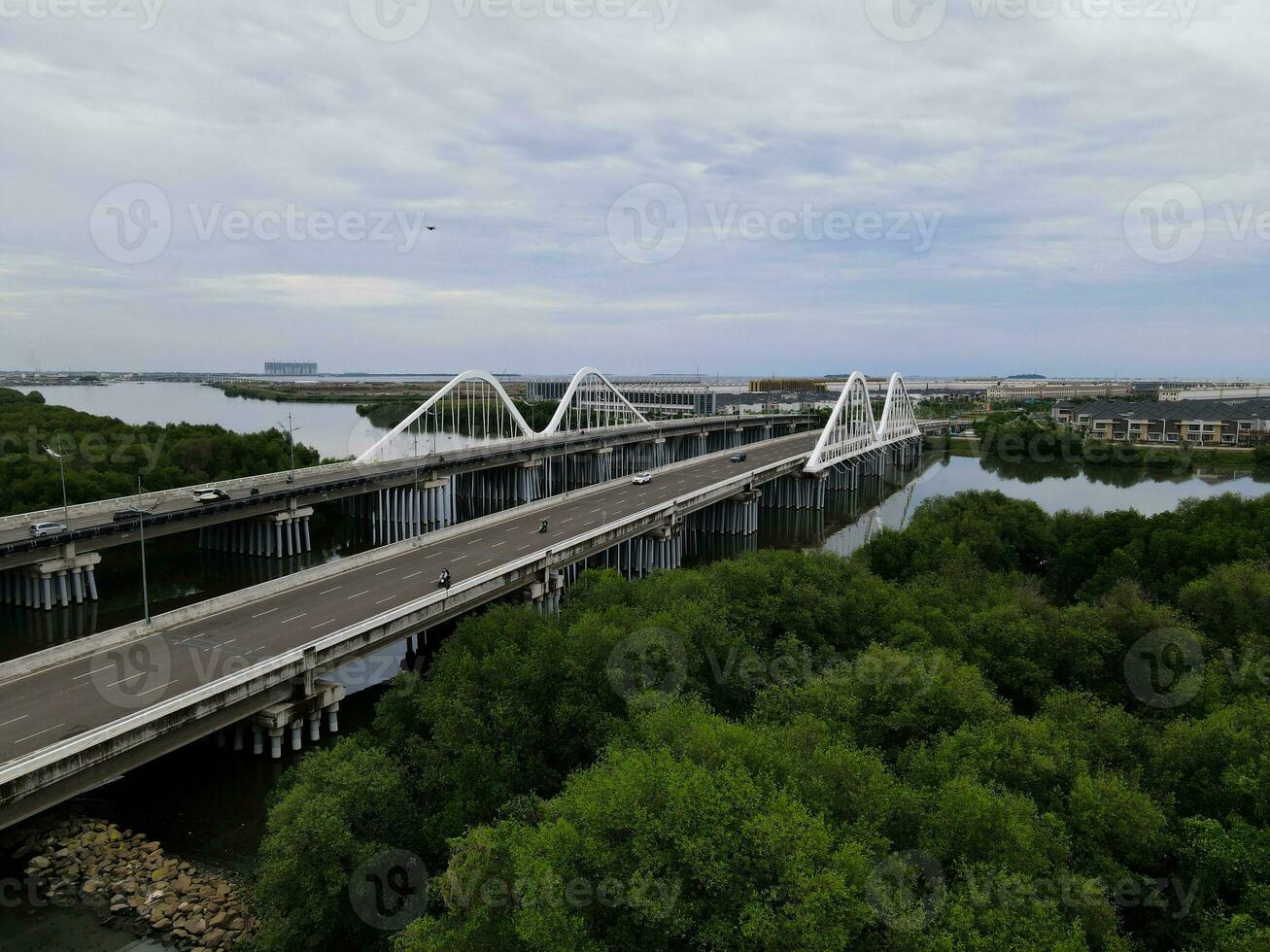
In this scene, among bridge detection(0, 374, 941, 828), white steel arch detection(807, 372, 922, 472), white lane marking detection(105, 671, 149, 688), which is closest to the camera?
bridge detection(0, 374, 941, 828)

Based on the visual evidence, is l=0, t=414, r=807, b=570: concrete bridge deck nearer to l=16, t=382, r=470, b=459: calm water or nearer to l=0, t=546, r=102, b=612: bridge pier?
l=0, t=546, r=102, b=612: bridge pier

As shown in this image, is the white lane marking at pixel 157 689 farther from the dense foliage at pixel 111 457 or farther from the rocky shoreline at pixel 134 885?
the dense foliage at pixel 111 457

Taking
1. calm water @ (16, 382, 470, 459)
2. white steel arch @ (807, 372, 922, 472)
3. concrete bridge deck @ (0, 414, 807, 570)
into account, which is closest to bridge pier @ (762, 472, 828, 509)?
white steel arch @ (807, 372, 922, 472)

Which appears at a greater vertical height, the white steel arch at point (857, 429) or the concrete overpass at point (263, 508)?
the white steel arch at point (857, 429)

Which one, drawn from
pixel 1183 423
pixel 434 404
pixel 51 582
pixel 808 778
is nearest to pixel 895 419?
pixel 1183 423

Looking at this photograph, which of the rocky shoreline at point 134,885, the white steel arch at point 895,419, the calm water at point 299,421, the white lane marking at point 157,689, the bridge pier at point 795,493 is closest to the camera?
the rocky shoreline at point 134,885

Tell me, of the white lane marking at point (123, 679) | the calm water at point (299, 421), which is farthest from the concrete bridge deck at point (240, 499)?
the calm water at point (299, 421)
